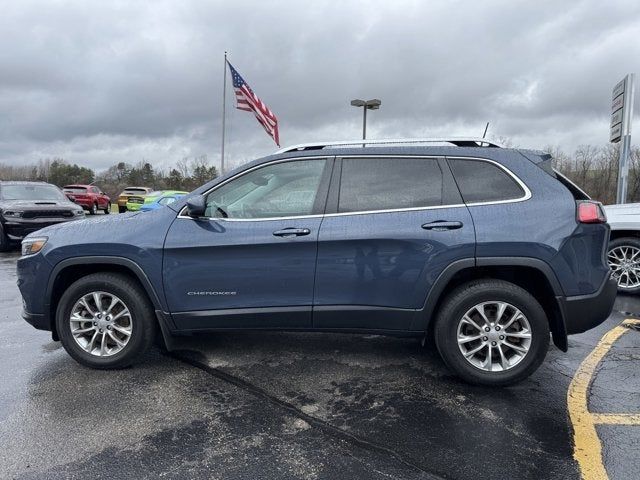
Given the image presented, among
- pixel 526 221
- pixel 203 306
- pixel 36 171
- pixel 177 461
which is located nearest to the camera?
pixel 177 461

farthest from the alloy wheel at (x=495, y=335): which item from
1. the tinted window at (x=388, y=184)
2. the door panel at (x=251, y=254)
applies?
the door panel at (x=251, y=254)

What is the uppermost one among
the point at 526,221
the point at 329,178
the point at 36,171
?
the point at 36,171

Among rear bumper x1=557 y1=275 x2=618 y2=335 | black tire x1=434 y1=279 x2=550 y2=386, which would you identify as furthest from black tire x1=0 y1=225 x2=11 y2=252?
rear bumper x1=557 y1=275 x2=618 y2=335

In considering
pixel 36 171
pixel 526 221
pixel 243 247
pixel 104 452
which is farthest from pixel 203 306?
pixel 36 171

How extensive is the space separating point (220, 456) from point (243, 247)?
148cm

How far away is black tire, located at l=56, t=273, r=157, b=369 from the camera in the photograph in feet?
12.4

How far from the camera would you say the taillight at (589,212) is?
3.42 m

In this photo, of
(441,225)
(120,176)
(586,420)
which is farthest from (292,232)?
(120,176)

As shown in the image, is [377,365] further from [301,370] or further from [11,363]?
[11,363]

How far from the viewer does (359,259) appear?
3498mm

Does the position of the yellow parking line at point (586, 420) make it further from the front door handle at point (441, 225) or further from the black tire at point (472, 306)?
the front door handle at point (441, 225)

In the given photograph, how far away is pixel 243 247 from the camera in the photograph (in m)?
3.59

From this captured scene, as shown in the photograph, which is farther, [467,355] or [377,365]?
[377,365]

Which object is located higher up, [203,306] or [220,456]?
[203,306]
